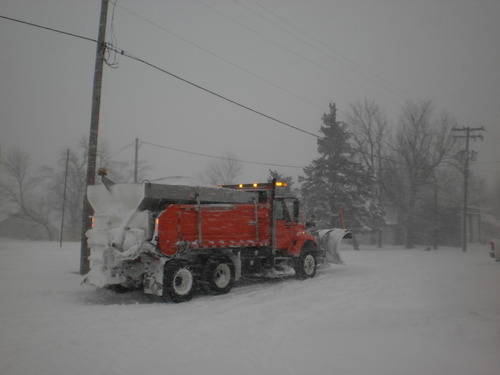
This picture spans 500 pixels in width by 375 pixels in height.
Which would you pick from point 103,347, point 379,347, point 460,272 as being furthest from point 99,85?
point 460,272

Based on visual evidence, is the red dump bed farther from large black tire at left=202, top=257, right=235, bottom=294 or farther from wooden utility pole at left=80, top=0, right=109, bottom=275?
wooden utility pole at left=80, top=0, right=109, bottom=275

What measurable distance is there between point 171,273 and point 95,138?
593 centimetres

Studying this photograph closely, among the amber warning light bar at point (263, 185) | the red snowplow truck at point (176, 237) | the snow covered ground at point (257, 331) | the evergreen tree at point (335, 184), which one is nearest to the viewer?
the snow covered ground at point (257, 331)

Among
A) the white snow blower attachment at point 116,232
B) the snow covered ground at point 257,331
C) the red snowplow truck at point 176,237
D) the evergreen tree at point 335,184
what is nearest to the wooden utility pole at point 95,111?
the snow covered ground at point 257,331

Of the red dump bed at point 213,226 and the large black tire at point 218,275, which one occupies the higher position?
the red dump bed at point 213,226

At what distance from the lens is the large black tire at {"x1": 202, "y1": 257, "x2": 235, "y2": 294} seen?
10531mm

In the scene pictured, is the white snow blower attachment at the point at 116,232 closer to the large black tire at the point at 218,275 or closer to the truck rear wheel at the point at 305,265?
the large black tire at the point at 218,275

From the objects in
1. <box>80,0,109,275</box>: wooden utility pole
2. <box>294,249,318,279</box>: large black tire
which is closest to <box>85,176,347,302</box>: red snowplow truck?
<box>294,249,318,279</box>: large black tire

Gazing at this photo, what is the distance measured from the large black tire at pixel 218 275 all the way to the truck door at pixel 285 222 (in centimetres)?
237

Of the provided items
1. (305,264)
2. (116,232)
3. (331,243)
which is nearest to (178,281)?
(116,232)

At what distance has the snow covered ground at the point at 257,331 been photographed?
5.40 meters

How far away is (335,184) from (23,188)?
3644 cm

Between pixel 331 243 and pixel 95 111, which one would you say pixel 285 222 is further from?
pixel 95 111

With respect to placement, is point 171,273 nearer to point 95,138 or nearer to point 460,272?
point 95,138
